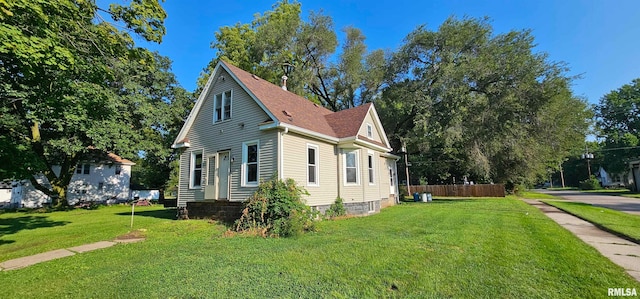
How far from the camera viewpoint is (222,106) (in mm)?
12172

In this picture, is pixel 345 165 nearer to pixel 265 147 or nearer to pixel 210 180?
pixel 265 147

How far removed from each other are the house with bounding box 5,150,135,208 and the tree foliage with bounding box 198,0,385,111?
14.2m

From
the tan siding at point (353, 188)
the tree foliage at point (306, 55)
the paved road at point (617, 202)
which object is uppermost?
the tree foliage at point (306, 55)

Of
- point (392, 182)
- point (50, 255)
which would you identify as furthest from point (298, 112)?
point (392, 182)

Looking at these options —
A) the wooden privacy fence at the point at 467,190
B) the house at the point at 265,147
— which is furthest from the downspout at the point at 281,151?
the wooden privacy fence at the point at 467,190

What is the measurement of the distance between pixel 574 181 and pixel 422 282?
91.7 m

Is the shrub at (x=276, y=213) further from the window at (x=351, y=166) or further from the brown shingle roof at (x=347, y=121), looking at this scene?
the brown shingle roof at (x=347, y=121)

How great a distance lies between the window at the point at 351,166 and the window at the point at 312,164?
1.99 metres

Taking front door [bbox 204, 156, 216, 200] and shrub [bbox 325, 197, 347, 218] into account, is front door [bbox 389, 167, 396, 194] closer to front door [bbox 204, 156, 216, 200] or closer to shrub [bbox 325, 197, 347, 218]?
shrub [bbox 325, 197, 347, 218]

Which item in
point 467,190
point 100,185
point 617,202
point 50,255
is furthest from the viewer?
point 100,185

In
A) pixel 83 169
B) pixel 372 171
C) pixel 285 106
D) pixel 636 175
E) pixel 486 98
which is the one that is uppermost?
pixel 486 98

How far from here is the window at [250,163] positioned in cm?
1063

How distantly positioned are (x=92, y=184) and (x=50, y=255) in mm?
29218

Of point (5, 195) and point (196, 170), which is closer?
point (196, 170)
